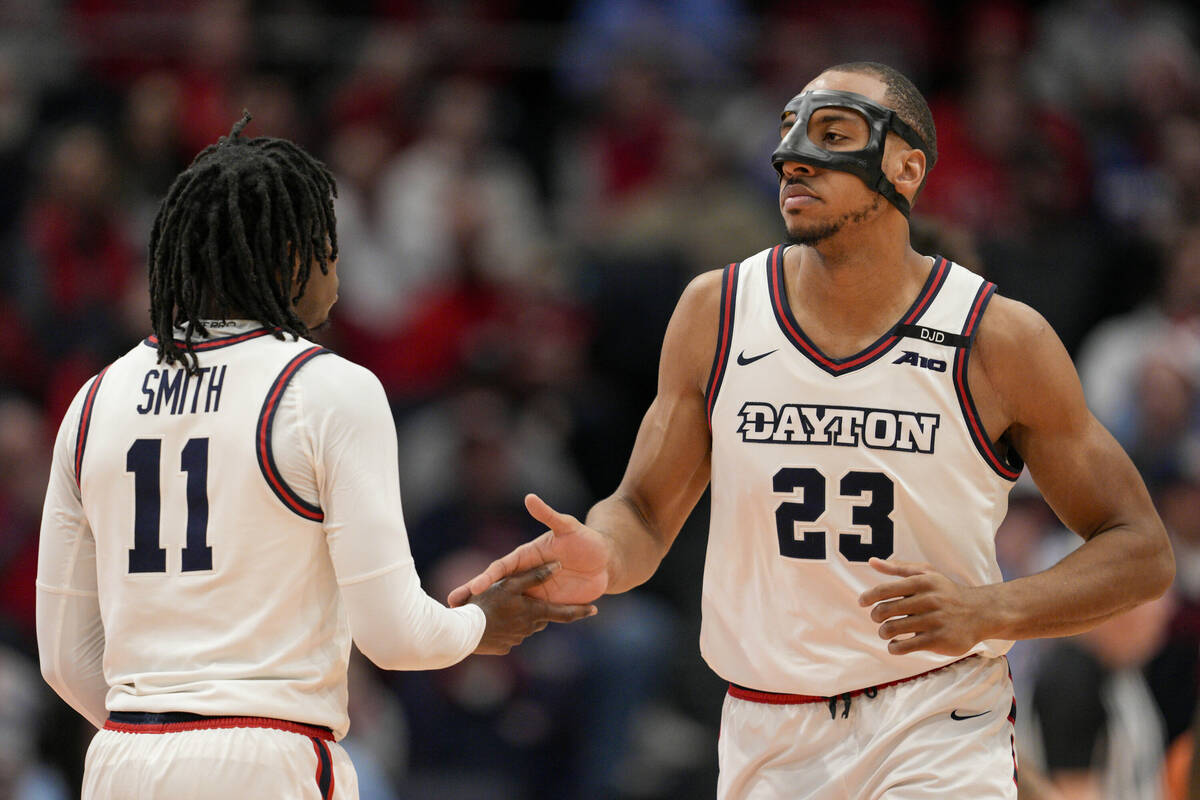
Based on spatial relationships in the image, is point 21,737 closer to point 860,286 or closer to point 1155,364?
point 860,286

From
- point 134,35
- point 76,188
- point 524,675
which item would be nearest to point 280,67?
point 134,35

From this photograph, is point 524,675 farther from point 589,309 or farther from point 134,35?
point 134,35

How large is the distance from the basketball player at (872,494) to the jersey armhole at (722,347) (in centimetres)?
1

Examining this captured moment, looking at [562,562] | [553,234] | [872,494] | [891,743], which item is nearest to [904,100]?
[872,494]

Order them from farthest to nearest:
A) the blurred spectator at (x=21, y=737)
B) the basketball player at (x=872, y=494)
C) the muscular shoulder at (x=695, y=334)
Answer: the blurred spectator at (x=21, y=737)
the muscular shoulder at (x=695, y=334)
the basketball player at (x=872, y=494)

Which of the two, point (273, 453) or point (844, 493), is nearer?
point (273, 453)

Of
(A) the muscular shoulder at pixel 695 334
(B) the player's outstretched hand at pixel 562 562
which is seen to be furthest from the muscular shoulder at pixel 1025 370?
(B) the player's outstretched hand at pixel 562 562

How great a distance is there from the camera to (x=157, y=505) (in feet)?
12.3

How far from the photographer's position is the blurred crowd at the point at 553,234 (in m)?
8.29

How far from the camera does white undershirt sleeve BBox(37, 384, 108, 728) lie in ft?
13.1

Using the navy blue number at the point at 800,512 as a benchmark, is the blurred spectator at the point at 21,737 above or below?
below

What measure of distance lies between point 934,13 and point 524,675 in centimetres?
670

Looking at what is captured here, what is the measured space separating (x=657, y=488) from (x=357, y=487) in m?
1.39

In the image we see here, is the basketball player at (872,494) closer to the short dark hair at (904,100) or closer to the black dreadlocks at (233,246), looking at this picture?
the short dark hair at (904,100)
